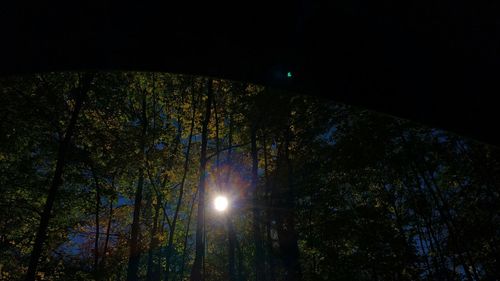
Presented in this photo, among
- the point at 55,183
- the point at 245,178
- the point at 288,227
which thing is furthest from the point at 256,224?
the point at 55,183

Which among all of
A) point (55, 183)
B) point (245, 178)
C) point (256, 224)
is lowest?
point (256, 224)

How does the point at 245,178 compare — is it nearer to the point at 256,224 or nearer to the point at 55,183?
the point at 256,224

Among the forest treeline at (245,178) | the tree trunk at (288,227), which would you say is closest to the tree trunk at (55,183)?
the forest treeline at (245,178)

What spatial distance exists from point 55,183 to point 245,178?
11.8m

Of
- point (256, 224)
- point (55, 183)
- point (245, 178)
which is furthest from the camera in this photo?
point (245, 178)

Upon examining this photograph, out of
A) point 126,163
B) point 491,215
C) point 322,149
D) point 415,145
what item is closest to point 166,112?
point 126,163

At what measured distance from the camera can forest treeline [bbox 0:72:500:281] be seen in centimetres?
1378

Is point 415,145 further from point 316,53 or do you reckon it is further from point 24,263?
point 24,263

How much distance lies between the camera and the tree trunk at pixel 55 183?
11664 millimetres

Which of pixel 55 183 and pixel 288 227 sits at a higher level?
pixel 55 183

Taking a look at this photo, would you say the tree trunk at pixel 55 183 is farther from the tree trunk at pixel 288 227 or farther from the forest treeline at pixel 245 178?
the tree trunk at pixel 288 227

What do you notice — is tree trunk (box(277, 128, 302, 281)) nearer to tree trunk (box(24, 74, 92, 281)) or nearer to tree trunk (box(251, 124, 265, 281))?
tree trunk (box(251, 124, 265, 281))

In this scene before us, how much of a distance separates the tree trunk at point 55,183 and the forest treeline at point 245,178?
0.05 meters

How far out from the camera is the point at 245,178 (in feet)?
71.4
